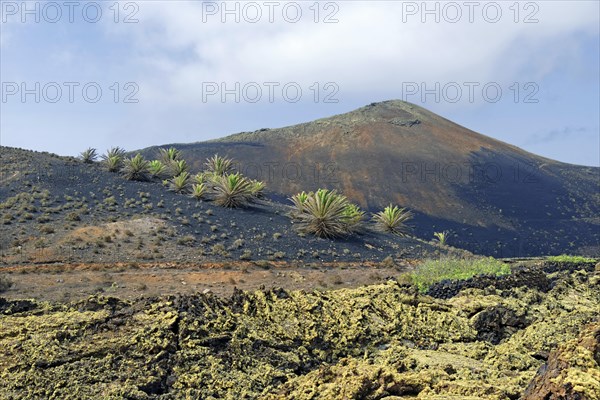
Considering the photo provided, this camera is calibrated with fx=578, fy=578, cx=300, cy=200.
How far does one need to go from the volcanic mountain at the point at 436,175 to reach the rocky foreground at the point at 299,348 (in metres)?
25.0

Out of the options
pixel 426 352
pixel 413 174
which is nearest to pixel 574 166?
pixel 413 174

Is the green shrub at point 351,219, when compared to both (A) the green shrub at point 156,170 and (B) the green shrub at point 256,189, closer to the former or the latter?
(B) the green shrub at point 256,189

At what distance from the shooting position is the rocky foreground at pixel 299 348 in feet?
16.1

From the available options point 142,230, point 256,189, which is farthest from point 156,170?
point 142,230

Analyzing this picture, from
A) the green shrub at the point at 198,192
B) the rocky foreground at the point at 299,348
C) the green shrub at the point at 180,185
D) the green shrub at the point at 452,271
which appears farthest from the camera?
the green shrub at the point at 180,185

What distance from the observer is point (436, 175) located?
44.3 metres

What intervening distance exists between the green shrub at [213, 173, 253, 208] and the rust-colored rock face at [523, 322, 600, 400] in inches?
735

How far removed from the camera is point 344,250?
1973 cm

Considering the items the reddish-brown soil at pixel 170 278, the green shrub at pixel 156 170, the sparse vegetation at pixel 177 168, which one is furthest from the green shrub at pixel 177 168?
the reddish-brown soil at pixel 170 278

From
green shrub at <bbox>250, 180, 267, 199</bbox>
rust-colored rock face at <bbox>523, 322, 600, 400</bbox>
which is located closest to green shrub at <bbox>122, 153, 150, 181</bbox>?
green shrub at <bbox>250, 180, 267, 199</bbox>

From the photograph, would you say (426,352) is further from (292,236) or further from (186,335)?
(292,236)

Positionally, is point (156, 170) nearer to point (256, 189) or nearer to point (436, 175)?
point (256, 189)

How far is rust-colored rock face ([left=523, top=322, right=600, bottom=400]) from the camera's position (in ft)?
13.2

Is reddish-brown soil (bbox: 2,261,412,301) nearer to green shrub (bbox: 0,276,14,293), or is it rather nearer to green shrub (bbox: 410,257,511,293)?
green shrub (bbox: 0,276,14,293)
